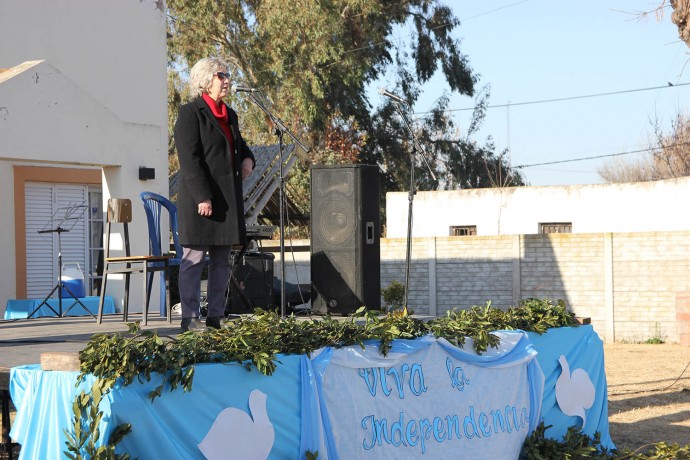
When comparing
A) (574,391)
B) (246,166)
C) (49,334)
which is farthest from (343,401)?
(49,334)

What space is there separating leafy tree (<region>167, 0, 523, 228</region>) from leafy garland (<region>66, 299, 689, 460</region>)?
1693cm

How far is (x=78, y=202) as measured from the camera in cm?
1245

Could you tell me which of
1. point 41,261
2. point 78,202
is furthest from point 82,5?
point 41,261

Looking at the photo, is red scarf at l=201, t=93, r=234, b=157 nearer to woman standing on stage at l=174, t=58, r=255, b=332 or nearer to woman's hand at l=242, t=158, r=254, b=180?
woman standing on stage at l=174, t=58, r=255, b=332

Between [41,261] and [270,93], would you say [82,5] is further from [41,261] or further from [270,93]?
[270,93]

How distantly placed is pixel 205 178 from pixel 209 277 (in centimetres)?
54

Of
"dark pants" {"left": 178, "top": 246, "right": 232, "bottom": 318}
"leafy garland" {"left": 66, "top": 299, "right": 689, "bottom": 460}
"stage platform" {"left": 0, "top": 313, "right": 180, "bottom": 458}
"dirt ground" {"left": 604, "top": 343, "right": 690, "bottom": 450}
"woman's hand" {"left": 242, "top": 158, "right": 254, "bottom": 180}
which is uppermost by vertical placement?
"woman's hand" {"left": 242, "top": 158, "right": 254, "bottom": 180}

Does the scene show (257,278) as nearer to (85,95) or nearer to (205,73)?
(85,95)

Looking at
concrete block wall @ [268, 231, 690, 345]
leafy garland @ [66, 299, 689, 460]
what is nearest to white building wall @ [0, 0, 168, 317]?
leafy garland @ [66, 299, 689, 460]

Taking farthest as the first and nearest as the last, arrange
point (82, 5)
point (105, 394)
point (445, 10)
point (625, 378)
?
point (445, 10)
point (82, 5)
point (625, 378)
point (105, 394)

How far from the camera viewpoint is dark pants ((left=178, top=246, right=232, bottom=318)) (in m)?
4.89

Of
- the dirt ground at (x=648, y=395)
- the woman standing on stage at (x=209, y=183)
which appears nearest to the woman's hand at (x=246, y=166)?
the woman standing on stage at (x=209, y=183)

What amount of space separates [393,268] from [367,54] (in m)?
9.44

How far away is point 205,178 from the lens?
4734mm
